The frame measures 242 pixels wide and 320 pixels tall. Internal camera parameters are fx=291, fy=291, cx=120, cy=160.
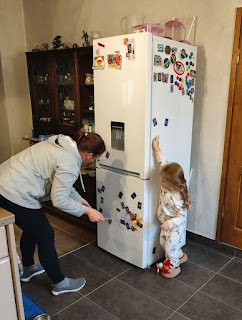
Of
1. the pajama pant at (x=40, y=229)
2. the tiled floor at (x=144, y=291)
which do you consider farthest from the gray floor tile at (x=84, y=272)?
the pajama pant at (x=40, y=229)

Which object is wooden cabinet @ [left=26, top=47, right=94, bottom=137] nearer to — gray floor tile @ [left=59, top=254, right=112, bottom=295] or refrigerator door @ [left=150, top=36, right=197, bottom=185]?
refrigerator door @ [left=150, top=36, right=197, bottom=185]

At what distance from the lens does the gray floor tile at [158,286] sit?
200cm

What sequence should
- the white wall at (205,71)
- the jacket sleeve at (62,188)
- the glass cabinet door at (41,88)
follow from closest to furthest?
the jacket sleeve at (62,188) → the white wall at (205,71) → the glass cabinet door at (41,88)

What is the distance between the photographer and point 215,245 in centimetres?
264

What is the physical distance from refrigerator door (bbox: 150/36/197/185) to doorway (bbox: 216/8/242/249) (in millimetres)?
308

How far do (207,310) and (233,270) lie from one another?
56cm

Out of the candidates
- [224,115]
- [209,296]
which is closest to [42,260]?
[209,296]

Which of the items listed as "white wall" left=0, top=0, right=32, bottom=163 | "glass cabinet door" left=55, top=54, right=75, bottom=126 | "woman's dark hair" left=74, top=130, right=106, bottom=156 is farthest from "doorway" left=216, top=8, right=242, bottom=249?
"white wall" left=0, top=0, right=32, bottom=163

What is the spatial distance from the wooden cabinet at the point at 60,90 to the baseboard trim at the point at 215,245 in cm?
154

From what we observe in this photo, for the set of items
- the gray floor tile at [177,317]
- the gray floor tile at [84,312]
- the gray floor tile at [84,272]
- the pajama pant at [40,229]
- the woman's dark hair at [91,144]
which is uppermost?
the woman's dark hair at [91,144]

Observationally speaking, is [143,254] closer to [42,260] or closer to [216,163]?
[42,260]

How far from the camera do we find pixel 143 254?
7.48 ft

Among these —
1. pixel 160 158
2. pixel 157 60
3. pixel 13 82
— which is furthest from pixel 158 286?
pixel 13 82

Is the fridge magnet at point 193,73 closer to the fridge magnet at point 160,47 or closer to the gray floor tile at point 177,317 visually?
the fridge magnet at point 160,47
